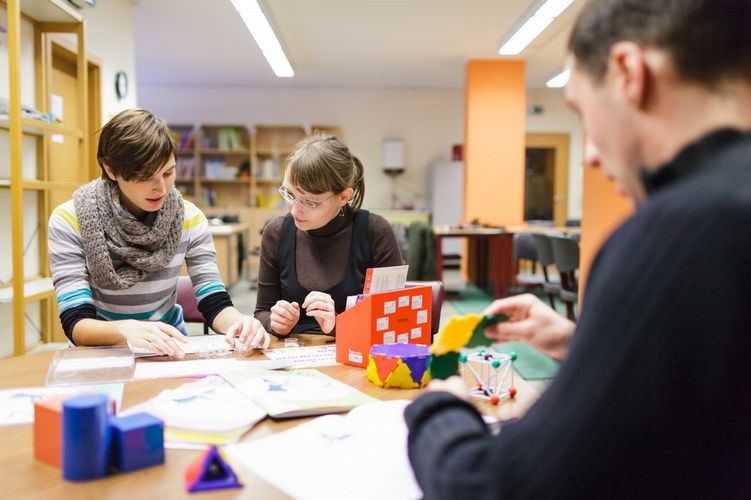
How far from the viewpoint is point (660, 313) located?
0.51 metres

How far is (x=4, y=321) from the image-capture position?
144 inches

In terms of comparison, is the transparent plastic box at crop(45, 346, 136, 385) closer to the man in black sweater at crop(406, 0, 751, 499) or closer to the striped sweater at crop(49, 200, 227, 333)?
the striped sweater at crop(49, 200, 227, 333)

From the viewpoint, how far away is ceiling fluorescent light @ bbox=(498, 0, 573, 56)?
5.10 m

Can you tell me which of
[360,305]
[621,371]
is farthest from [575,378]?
[360,305]

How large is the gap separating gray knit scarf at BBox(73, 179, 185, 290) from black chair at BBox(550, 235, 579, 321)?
130 inches

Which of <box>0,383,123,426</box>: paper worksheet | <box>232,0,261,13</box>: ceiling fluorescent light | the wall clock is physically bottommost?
<box>0,383,123,426</box>: paper worksheet

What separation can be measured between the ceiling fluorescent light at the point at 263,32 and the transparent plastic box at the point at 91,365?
13.1 ft

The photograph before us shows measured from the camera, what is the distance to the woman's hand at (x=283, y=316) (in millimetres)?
1722

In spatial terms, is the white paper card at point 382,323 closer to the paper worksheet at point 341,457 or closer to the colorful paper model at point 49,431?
the paper worksheet at point 341,457

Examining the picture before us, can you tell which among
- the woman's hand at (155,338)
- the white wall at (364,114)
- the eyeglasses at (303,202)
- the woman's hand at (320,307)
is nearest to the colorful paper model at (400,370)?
the woman's hand at (320,307)

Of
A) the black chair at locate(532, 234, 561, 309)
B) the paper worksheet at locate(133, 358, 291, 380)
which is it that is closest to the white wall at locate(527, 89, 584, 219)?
the black chair at locate(532, 234, 561, 309)

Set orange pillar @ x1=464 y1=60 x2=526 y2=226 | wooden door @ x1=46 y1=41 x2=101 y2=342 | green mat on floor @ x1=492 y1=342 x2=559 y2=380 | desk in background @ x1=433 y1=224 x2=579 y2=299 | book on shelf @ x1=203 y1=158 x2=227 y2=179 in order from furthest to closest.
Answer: book on shelf @ x1=203 y1=158 x2=227 y2=179, orange pillar @ x1=464 y1=60 x2=526 y2=226, desk in background @ x1=433 y1=224 x2=579 y2=299, wooden door @ x1=46 y1=41 x2=101 y2=342, green mat on floor @ x1=492 y1=342 x2=559 y2=380

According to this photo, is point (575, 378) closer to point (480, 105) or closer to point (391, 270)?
point (391, 270)

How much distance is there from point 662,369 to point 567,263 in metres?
4.25
